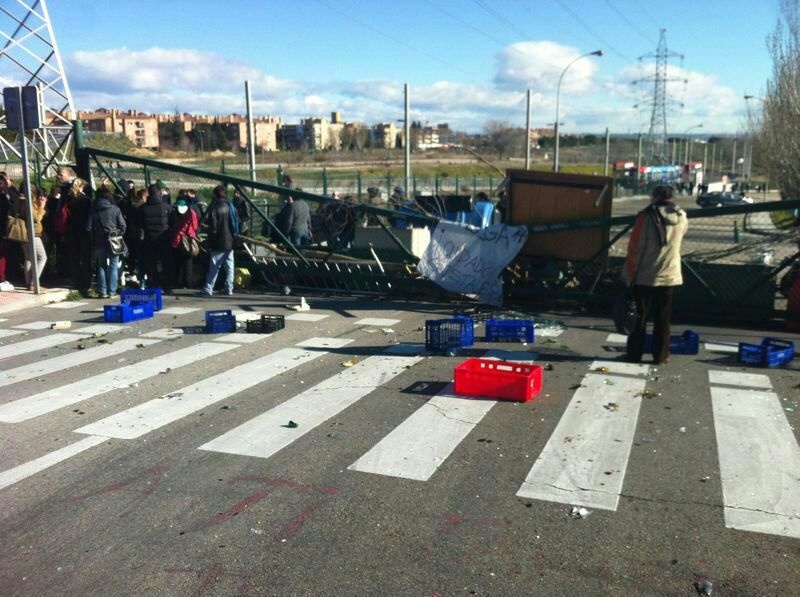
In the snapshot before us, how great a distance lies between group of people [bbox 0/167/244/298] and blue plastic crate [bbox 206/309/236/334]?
312 centimetres

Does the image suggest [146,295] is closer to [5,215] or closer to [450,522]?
[5,215]

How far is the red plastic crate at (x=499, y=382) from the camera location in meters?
7.07

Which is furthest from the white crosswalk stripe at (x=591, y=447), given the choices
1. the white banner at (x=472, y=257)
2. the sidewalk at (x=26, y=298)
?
the sidewalk at (x=26, y=298)

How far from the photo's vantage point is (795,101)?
33906 mm

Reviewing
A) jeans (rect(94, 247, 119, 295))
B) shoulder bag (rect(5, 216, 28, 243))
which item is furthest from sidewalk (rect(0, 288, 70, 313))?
shoulder bag (rect(5, 216, 28, 243))

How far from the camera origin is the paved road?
13.5 ft

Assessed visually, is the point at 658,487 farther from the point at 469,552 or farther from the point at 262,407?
the point at 262,407

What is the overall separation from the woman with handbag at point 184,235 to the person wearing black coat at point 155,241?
14cm

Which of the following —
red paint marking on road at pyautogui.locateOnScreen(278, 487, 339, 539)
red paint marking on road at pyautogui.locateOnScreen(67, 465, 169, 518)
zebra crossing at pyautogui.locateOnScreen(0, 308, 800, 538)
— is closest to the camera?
red paint marking on road at pyautogui.locateOnScreen(278, 487, 339, 539)

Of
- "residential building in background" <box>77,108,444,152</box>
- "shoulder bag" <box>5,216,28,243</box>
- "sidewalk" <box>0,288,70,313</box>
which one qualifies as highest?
"residential building in background" <box>77,108,444,152</box>

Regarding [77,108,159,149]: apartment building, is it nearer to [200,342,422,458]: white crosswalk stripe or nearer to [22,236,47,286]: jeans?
[22,236,47,286]: jeans

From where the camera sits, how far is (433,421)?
21.4ft

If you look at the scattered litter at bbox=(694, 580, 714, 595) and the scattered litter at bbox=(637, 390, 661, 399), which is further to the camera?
the scattered litter at bbox=(637, 390, 661, 399)

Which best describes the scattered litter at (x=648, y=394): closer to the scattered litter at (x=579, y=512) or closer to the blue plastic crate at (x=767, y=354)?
the blue plastic crate at (x=767, y=354)
